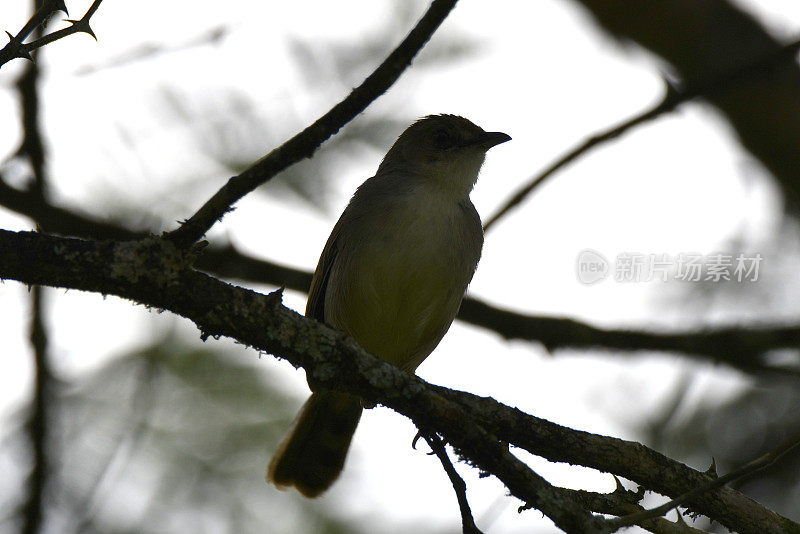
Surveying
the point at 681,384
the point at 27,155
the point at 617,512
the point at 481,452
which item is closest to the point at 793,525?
the point at 617,512

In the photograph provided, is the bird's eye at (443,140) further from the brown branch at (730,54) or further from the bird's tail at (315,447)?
the bird's tail at (315,447)

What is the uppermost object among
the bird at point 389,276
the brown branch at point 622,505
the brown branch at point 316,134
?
the bird at point 389,276

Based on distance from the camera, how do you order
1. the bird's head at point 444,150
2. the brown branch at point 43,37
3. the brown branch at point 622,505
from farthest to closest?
the bird's head at point 444,150, the brown branch at point 622,505, the brown branch at point 43,37

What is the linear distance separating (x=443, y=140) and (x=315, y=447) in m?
2.53

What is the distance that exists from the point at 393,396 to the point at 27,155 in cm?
329

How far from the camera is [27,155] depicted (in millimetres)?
5273

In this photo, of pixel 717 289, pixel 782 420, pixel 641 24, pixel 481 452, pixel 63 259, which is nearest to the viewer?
pixel 63 259

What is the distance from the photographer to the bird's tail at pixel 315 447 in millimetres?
5957

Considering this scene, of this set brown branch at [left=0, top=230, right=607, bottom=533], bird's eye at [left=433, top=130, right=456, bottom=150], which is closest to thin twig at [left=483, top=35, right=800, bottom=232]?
bird's eye at [left=433, top=130, right=456, bottom=150]

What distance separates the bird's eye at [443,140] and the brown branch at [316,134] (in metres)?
3.48

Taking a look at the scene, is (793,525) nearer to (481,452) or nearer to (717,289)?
(481,452)

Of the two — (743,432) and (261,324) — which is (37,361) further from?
(743,432)

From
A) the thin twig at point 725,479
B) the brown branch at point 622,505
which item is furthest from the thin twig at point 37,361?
the thin twig at point 725,479

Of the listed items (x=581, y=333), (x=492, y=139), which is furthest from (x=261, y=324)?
(x=492, y=139)
